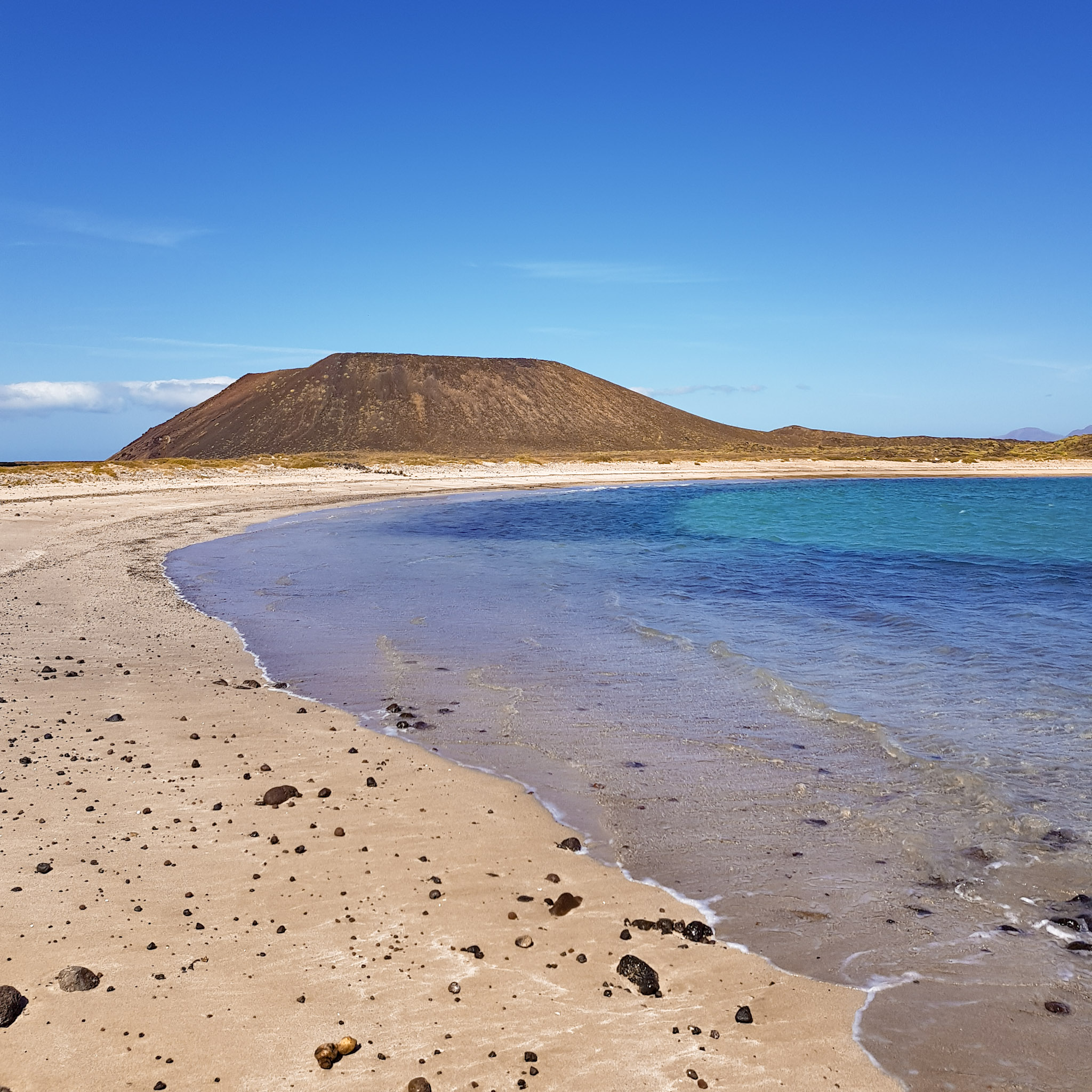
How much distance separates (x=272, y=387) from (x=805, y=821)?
168m

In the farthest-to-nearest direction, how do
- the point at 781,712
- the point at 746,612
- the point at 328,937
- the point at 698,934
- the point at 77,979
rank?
1. the point at 746,612
2. the point at 781,712
3. the point at 698,934
4. the point at 328,937
5. the point at 77,979

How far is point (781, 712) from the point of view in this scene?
9570mm

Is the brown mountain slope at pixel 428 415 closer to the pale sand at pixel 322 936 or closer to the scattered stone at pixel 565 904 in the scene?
the pale sand at pixel 322 936

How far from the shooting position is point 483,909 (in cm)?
515

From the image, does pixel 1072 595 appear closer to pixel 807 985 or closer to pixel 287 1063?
pixel 807 985

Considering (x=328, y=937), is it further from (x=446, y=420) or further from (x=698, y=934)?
(x=446, y=420)

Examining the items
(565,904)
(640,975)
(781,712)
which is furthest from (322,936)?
(781,712)

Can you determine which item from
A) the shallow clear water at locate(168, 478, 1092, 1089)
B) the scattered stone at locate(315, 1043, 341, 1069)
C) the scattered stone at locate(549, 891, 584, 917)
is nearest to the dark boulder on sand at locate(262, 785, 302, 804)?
the shallow clear water at locate(168, 478, 1092, 1089)

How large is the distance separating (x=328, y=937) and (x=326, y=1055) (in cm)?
107

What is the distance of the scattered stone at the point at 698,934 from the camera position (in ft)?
16.0

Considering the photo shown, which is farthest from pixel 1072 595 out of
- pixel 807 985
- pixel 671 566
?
pixel 807 985

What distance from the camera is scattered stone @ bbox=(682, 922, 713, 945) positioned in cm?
487

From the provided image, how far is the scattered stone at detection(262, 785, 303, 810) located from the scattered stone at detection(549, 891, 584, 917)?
2.51m

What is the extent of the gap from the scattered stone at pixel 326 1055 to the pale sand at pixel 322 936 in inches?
1.5
